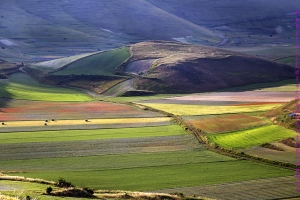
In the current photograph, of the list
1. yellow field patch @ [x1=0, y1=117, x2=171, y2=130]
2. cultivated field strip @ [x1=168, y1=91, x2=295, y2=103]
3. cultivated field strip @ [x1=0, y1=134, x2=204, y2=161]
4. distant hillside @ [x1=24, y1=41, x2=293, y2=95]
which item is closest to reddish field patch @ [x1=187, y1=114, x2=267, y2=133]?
yellow field patch @ [x1=0, y1=117, x2=171, y2=130]

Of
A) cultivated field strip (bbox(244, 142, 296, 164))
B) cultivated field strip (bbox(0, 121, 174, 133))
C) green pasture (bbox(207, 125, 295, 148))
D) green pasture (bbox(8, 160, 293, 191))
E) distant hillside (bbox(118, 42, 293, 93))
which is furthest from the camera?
distant hillside (bbox(118, 42, 293, 93))

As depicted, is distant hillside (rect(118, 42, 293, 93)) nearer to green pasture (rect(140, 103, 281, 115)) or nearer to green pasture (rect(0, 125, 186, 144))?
green pasture (rect(140, 103, 281, 115))

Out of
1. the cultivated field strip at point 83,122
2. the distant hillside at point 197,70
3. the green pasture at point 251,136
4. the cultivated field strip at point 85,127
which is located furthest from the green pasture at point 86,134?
the distant hillside at point 197,70

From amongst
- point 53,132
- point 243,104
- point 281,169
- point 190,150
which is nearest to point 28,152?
point 53,132

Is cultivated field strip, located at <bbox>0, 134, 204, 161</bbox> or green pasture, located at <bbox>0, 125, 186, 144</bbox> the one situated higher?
green pasture, located at <bbox>0, 125, 186, 144</bbox>

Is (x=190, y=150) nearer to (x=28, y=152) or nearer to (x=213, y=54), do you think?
(x=28, y=152)

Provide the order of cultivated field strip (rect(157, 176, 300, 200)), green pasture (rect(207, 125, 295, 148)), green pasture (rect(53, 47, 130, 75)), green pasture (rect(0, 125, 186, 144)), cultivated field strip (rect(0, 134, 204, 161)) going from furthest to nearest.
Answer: green pasture (rect(53, 47, 130, 75)) → green pasture (rect(0, 125, 186, 144)) → green pasture (rect(207, 125, 295, 148)) → cultivated field strip (rect(0, 134, 204, 161)) → cultivated field strip (rect(157, 176, 300, 200))
